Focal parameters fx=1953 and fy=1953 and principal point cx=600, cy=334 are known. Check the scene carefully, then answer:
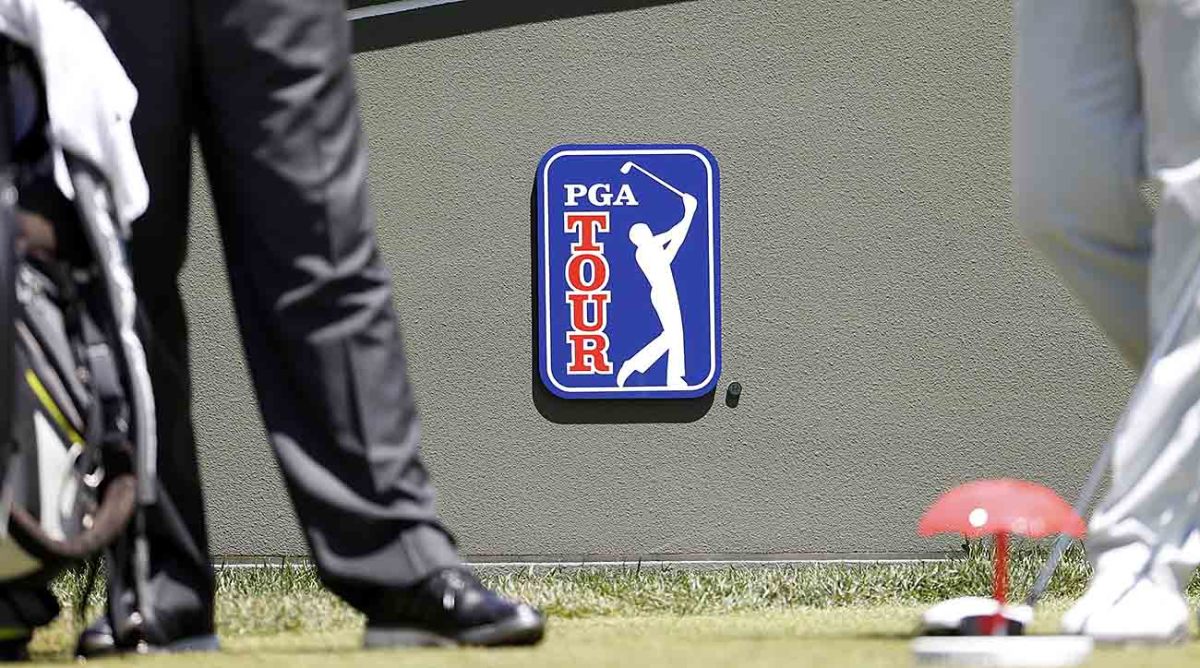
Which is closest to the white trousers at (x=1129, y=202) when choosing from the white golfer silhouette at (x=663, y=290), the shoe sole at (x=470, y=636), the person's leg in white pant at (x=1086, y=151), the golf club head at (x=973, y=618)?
the person's leg in white pant at (x=1086, y=151)

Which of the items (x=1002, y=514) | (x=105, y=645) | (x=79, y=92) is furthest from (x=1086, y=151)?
(x=105, y=645)

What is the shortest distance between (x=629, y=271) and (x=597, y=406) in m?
0.57

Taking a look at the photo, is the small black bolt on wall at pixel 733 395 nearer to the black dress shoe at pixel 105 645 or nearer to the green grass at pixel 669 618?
the green grass at pixel 669 618

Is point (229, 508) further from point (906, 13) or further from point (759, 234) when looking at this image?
point (906, 13)

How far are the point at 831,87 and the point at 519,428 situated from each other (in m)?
1.80

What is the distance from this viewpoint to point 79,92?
273 cm

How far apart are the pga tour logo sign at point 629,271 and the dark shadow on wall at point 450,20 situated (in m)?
0.55

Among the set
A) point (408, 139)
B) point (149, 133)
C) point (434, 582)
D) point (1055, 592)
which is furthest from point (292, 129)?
point (408, 139)

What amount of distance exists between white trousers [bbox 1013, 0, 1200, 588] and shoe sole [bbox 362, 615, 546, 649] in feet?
2.72

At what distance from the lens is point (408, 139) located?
7.62 metres

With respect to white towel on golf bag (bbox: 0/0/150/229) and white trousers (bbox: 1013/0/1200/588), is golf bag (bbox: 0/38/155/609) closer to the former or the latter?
white towel on golf bag (bbox: 0/0/150/229)

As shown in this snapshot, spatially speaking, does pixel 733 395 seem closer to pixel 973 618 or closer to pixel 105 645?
pixel 973 618

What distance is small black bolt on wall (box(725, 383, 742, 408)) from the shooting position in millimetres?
7617

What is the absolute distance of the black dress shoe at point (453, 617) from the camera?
107 inches
